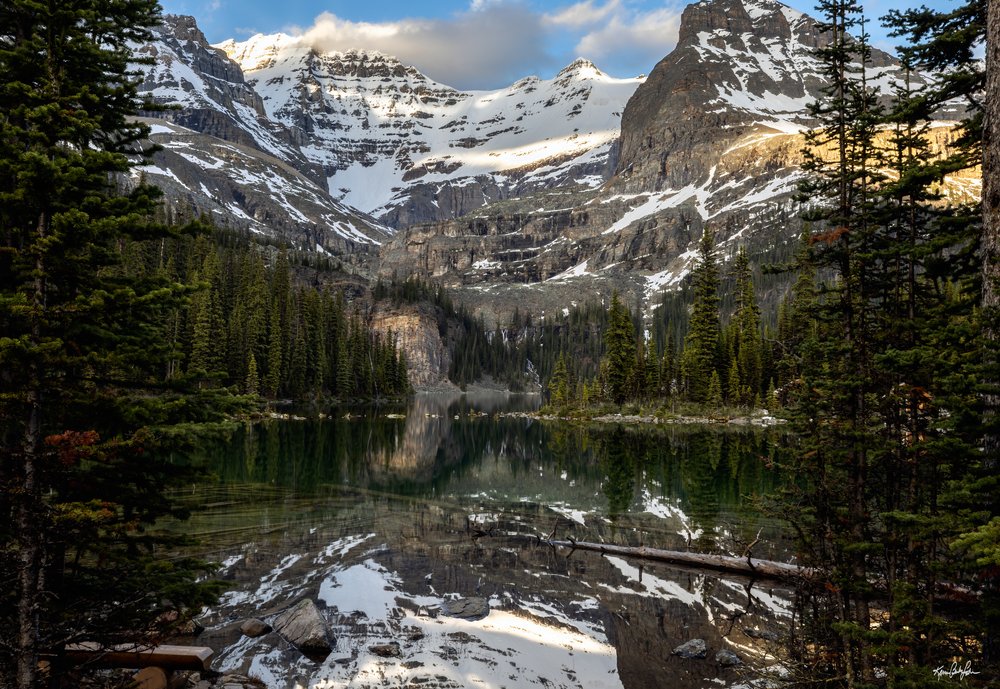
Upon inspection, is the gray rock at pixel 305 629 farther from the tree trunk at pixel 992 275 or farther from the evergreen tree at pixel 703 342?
the evergreen tree at pixel 703 342

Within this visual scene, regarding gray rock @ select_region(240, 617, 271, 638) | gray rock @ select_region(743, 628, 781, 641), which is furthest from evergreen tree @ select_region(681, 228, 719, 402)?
gray rock @ select_region(240, 617, 271, 638)

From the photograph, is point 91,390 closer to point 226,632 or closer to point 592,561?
point 226,632

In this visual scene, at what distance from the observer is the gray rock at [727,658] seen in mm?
11469

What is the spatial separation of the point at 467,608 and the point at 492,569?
10.5ft

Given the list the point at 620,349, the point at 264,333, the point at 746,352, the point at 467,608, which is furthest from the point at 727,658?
the point at 264,333

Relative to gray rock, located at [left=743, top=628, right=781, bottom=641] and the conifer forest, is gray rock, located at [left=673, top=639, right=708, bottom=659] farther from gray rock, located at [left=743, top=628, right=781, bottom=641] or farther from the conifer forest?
the conifer forest

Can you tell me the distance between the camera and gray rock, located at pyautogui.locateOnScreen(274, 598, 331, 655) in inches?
472

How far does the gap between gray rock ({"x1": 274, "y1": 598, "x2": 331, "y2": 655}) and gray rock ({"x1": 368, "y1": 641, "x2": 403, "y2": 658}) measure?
2.97ft

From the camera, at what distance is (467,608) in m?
14.3

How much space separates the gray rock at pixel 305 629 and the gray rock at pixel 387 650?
2.97ft

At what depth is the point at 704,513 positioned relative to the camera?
965 inches

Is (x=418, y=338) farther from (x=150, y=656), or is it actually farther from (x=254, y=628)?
(x=150, y=656)

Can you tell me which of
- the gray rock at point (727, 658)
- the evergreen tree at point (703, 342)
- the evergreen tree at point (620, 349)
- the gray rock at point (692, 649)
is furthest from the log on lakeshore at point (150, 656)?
the evergreen tree at point (620, 349)

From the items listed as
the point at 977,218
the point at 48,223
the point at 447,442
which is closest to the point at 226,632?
the point at 48,223
